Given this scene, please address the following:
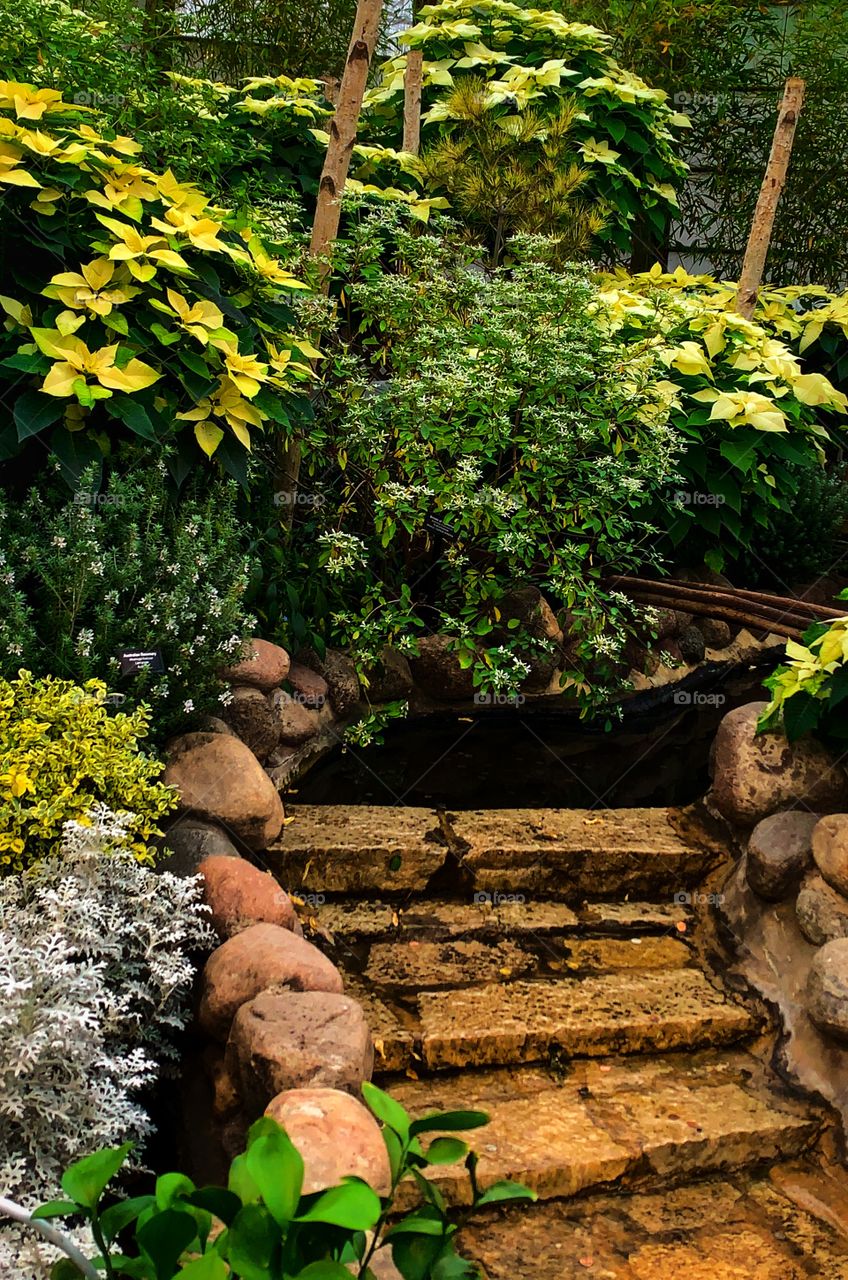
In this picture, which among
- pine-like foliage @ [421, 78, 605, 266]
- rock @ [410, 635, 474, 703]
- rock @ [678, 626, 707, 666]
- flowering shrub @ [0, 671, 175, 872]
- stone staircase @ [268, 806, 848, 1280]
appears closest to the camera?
stone staircase @ [268, 806, 848, 1280]

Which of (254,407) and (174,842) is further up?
(254,407)

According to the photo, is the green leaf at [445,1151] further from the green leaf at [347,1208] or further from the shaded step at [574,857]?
the shaded step at [574,857]

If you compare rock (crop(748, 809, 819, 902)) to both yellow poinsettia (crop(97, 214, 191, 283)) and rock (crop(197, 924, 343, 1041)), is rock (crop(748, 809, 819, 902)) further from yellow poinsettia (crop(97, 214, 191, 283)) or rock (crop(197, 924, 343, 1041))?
yellow poinsettia (crop(97, 214, 191, 283))

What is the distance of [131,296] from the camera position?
332 centimetres

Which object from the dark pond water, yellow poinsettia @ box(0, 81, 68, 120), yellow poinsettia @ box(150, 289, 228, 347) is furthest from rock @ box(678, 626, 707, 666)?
yellow poinsettia @ box(0, 81, 68, 120)

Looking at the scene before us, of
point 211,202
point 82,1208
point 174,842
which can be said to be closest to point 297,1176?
point 82,1208

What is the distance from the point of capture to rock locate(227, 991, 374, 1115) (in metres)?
2.22

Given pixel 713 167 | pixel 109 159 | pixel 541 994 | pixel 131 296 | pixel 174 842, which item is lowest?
pixel 541 994

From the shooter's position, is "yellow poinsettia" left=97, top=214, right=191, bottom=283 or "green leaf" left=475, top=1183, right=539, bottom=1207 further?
"yellow poinsettia" left=97, top=214, right=191, bottom=283

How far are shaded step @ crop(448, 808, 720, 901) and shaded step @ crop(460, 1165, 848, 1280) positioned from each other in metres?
1.11

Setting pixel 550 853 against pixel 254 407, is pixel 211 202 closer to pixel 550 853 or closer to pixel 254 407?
pixel 254 407

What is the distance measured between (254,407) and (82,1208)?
272cm

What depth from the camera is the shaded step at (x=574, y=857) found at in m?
3.51

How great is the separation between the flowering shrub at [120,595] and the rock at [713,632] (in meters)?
3.10
